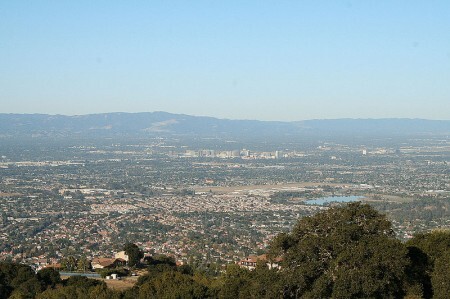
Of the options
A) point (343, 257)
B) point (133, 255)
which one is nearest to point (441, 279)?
point (343, 257)

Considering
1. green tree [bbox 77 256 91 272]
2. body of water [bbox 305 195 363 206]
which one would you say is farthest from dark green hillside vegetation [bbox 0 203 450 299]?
body of water [bbox 305 195 363 206]

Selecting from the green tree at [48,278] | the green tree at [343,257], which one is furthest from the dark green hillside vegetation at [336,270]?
the green tree at [48,278]

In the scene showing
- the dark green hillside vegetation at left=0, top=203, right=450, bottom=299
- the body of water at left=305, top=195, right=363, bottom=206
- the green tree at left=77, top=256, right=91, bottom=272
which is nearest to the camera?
the dark green hillside vegetation at left=0, top=203, right=450, bottom=299

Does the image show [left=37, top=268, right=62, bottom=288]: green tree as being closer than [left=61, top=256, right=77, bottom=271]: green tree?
Yes

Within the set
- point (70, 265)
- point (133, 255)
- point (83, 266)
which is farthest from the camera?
point (70, 265)

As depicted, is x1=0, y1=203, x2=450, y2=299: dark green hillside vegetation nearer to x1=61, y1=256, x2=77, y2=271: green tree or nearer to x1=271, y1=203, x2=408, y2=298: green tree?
x1=271, y1=203, x2=408, y2=298: green tree

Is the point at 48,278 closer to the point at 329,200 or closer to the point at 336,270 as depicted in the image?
the point at 336,270

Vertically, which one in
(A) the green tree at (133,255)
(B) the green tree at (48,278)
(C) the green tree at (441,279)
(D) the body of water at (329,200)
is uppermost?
(C) the green tree at (441,279)

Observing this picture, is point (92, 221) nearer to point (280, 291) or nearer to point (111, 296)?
point (111, 296)

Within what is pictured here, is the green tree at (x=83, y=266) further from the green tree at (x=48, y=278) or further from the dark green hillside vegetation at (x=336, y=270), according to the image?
the dark green hillside vegetation at (x=336, y=270)
